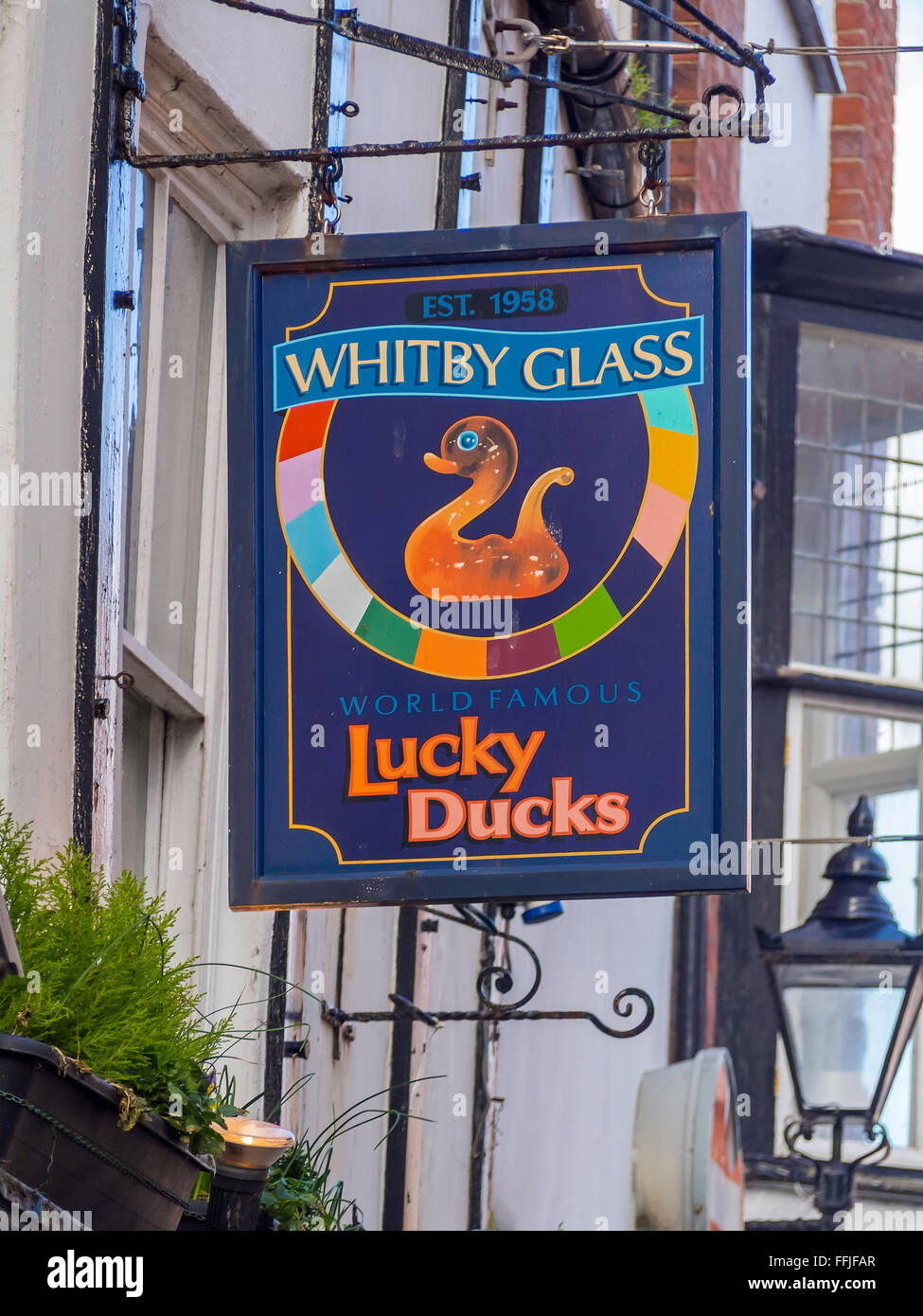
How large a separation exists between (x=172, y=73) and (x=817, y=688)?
327 inches

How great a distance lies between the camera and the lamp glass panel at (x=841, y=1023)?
30.0ft

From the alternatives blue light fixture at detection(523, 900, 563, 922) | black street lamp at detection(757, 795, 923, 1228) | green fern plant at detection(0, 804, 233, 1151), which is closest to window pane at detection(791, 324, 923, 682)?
black street lamp at detection(757, 795, 923, 1228)

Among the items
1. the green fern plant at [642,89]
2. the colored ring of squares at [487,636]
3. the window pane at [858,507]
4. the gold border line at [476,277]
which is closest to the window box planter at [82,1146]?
the colored ring of squares at [487,636]

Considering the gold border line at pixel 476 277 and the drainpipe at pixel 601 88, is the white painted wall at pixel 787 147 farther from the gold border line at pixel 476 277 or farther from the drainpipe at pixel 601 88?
the gold border line at pixel 476 277

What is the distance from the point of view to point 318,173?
4648 mm

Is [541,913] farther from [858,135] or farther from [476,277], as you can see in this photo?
[858,135]

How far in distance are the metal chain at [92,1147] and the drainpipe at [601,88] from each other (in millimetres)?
6114

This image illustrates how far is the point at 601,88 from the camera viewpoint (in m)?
10.5
